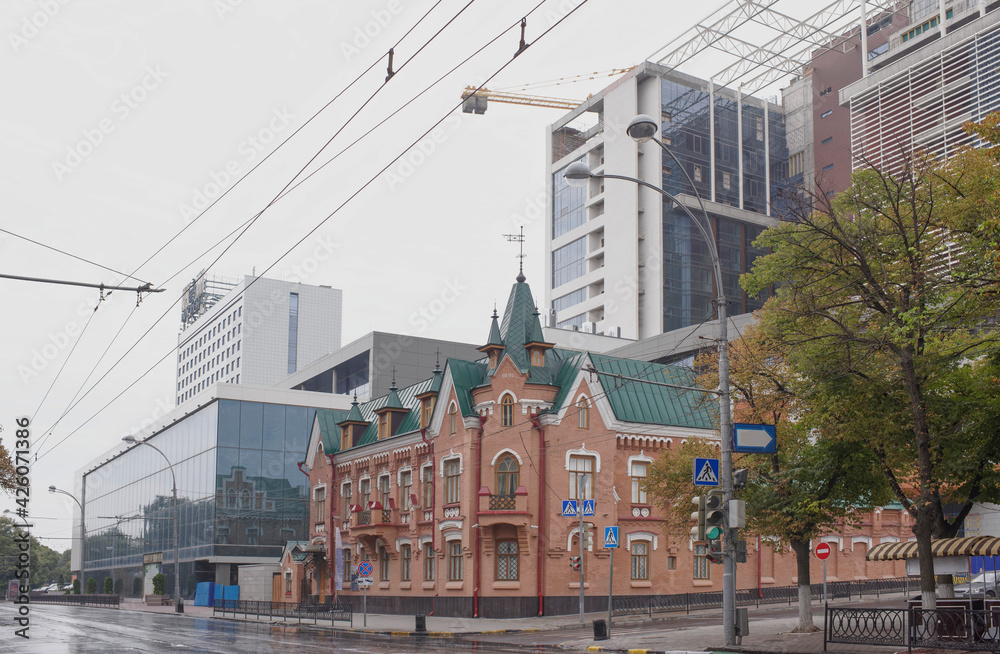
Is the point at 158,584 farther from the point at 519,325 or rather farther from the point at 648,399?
the point at 648,399

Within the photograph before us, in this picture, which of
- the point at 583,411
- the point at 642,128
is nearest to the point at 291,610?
the point at 583,411

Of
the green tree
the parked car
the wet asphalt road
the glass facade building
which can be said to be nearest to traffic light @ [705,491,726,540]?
the green tree

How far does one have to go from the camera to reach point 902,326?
19859 mm

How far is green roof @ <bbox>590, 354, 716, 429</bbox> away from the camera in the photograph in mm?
41312

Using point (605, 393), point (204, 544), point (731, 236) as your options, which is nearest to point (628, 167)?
point (731, 236)

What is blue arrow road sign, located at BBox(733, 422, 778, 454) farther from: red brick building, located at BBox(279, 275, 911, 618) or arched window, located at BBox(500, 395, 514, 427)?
arched window, located at BBox(500, 395, 514, 427)

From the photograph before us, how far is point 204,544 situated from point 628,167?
59379 millimetres

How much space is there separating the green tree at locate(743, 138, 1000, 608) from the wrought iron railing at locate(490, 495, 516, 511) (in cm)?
1785

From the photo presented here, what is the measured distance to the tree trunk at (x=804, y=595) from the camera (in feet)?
83.4

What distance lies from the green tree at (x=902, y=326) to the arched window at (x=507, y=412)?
18.2m

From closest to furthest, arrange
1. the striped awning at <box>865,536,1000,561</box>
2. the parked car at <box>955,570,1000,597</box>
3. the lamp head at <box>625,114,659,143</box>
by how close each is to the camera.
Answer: the lamp head at <box>625,114,659,143</box> < the striped awning at <box>865,536,1000,561</box> < the parked car at <box>955,570,1000,597</box>

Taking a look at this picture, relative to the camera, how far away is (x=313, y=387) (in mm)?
103562

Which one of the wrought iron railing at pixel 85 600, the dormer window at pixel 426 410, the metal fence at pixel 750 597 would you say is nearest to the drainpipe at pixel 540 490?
the metal fence at pixel 750 597

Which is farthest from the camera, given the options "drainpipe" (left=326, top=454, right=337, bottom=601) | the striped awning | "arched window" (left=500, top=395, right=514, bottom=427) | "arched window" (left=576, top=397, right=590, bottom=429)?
"drainpipe" (left=326, top=454, right=337, bottom=601)
